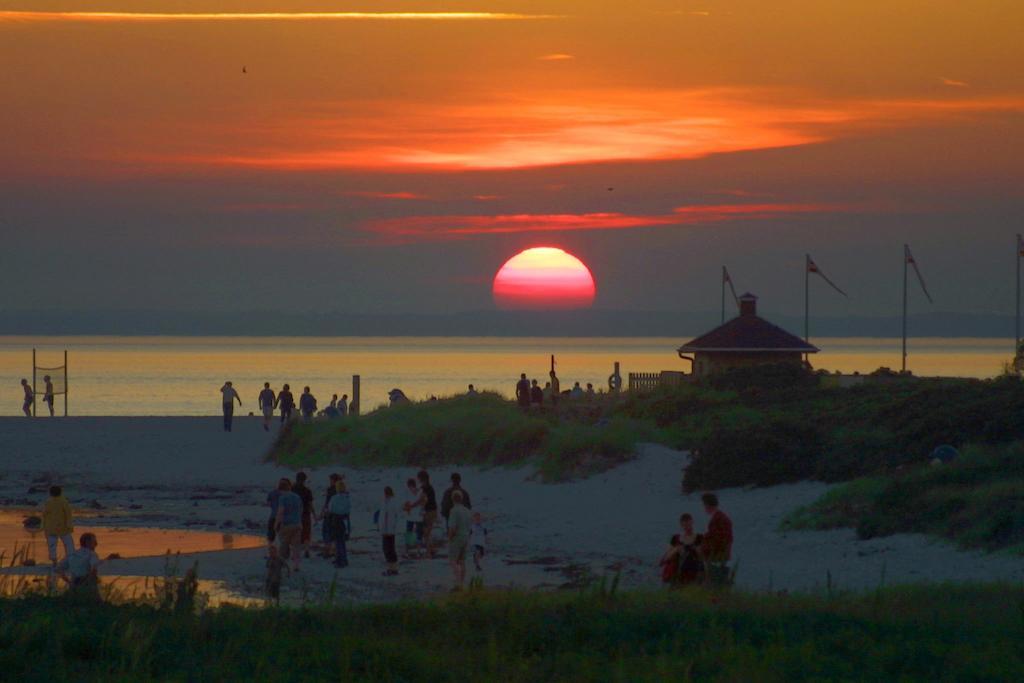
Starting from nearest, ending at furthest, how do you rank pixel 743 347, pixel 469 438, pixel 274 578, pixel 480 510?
pixel 274 578 < pixel 480 510 < pixel 469 438 < pixel 743 347

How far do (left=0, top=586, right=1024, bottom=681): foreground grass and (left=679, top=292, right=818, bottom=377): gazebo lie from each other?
33.7m

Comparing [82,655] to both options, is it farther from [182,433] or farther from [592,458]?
[182,433]

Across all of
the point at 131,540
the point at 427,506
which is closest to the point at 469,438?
the point at 131,540

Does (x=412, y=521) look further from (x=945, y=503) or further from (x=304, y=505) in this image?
(x=945, y=503)

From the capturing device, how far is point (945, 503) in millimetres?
22547

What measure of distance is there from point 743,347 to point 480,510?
1993cm

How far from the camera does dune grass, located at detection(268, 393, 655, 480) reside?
33.4 m

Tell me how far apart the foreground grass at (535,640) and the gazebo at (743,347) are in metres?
33.7

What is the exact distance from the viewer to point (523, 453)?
35562mm

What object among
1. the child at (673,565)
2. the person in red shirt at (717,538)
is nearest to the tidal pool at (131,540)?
the child at (673,565)

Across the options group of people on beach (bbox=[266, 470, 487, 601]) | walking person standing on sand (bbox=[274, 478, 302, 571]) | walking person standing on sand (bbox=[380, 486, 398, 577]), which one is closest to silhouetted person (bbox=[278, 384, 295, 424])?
group of people on beach (bbox=[266, 470, 487, 601])

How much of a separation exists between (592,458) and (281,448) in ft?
38.7

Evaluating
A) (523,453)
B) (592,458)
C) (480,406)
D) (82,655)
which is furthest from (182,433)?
(82,655)

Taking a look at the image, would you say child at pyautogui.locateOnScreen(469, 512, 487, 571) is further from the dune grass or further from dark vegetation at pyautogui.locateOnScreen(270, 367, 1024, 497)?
the dune grass
